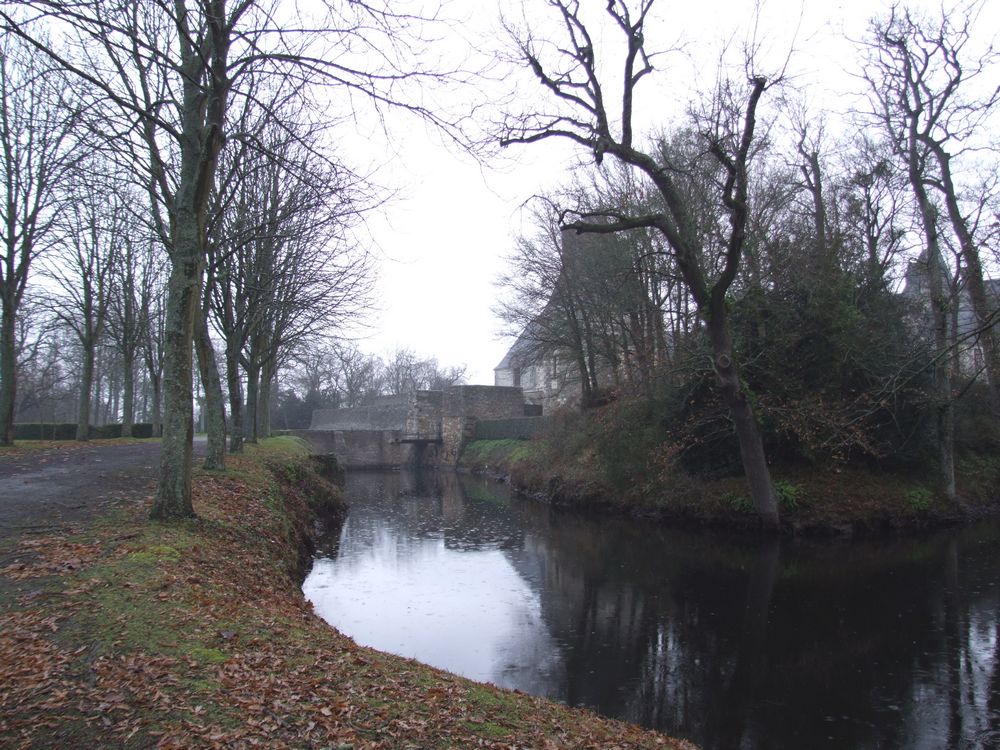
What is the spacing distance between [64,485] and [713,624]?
27.3 ft

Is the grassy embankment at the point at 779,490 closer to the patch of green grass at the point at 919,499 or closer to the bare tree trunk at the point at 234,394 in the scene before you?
the patch of green grass at the point at 919,499

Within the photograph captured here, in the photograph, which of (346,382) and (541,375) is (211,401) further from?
(346,382)

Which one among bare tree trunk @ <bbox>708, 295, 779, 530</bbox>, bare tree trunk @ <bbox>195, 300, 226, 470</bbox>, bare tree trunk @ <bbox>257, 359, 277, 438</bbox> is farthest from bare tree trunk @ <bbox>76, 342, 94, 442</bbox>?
bare tree trunk @ <bbox>708, 295, 779, 530</bbox>

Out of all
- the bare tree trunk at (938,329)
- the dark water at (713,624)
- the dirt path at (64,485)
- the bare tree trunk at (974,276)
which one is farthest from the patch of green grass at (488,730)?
the bare tree trunk at (938,329)

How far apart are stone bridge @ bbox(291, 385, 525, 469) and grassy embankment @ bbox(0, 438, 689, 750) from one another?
3218 cm

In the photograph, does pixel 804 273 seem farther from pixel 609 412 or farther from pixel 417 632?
pixel 417 632

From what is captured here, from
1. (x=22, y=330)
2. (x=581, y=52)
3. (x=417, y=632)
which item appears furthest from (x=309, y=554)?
(x=22, y=330)

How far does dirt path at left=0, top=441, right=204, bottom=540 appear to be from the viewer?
719 centimetres

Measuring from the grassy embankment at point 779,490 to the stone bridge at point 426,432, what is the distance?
18.7m

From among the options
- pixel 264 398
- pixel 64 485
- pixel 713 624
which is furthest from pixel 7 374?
pixel 713 624

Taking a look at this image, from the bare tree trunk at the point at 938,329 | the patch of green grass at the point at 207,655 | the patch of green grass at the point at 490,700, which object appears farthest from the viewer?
the bare tree trunk at the point at 938,329

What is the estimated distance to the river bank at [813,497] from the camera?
13.5 meters

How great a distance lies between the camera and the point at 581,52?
1164 centimetres

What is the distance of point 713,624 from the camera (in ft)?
26.1
